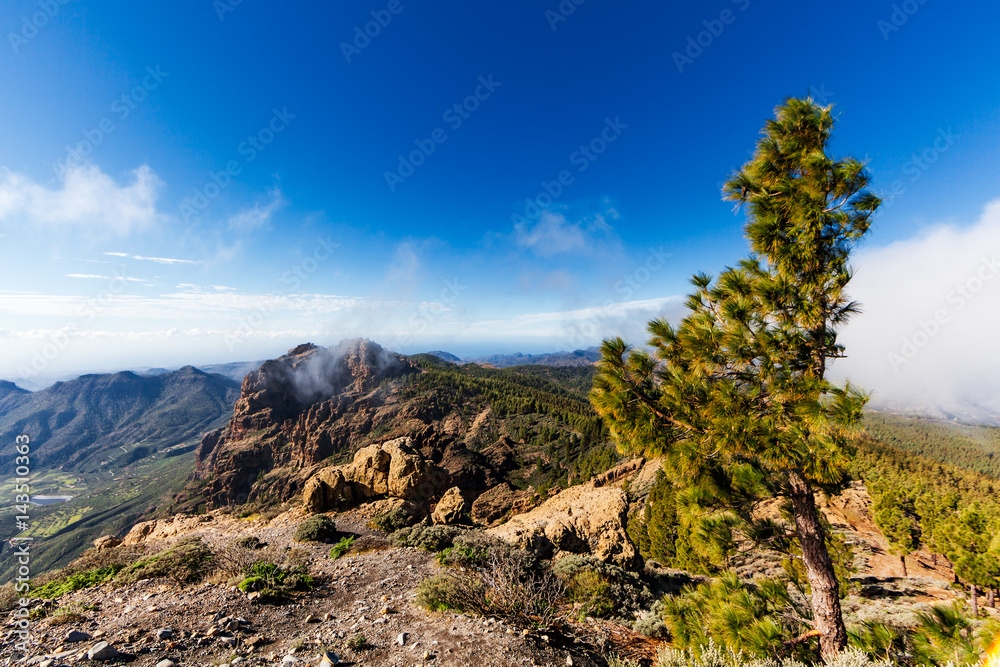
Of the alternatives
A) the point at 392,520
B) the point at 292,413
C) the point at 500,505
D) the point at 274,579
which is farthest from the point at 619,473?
the point at 292,413

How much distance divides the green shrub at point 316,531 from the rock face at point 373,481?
3767 mm

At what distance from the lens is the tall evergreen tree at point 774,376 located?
4.57 metres

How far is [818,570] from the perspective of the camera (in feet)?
15.8

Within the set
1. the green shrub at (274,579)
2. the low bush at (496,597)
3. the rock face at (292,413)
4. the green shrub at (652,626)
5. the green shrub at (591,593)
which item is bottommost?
the rock face at (292,413)

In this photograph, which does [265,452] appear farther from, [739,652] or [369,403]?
[739,652]

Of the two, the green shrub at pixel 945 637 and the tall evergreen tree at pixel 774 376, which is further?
the tall evergreen tree at pixel 774 376

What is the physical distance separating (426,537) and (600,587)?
6.61 metres

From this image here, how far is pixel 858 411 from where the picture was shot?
4.16 m

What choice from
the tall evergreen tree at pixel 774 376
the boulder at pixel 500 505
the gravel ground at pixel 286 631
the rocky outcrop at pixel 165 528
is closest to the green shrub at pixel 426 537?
the gravel ground at pixel 286 631

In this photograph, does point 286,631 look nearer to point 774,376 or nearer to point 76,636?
point 76,636

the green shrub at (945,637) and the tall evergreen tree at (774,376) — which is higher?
the tall evergreen tree at (774,376)

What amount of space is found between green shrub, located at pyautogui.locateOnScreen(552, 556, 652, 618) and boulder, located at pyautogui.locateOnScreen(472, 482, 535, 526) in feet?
50.3

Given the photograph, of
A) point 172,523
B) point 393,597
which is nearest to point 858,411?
point 393,597

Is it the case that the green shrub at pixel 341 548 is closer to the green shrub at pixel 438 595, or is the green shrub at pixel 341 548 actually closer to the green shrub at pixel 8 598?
the green shrub at pixel 438 595
